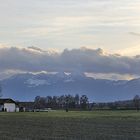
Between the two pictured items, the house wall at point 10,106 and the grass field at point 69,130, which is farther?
the house wall at point 10,106

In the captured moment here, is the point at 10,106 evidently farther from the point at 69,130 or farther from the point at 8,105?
the point at 69,130

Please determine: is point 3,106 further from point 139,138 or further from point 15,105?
point 139,138

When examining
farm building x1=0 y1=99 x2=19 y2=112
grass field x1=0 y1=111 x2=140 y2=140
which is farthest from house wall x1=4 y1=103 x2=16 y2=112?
grass field x1=0 y1=111 x2=140 y2=140

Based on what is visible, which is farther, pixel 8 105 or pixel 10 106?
pixel 8 105

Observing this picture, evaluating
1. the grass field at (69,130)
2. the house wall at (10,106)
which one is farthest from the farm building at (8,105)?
the grass field at (69,130)

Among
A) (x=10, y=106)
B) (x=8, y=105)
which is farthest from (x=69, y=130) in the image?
(x=8, y=105)

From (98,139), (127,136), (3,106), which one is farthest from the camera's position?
(3,106)

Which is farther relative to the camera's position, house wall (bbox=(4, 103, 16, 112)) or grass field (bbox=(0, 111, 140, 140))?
house wall (bbox=(4, 103, 16, 112))

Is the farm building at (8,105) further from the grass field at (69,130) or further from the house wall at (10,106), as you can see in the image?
the grass field at (69,130)

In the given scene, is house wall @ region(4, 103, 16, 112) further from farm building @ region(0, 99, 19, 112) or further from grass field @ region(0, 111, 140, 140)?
grass field @ region(0, 111, 140, 140)

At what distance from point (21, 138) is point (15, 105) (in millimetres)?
149611

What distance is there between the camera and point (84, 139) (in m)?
37.6

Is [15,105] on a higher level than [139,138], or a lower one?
higher

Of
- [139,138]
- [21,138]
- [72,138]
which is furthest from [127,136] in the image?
[21,138]
